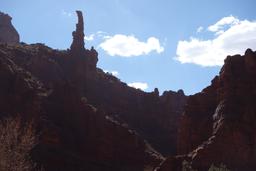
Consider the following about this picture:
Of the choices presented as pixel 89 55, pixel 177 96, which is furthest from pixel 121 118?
pixel 177 96

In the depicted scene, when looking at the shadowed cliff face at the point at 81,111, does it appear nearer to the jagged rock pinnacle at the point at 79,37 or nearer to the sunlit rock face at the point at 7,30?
the jagged rock pinnacle at the point at 79,37

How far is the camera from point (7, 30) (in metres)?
162

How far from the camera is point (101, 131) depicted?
8125cm

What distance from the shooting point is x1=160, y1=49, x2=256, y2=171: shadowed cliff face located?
40.5 m

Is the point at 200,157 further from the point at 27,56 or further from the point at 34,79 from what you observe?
the point at 27,56

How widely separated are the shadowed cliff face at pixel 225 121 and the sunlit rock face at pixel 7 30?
11594 centimetres

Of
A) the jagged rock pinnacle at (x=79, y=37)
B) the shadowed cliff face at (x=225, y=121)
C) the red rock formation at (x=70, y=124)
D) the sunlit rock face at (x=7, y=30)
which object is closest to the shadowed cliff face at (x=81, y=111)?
the red rock formation at (x=70, y=124)

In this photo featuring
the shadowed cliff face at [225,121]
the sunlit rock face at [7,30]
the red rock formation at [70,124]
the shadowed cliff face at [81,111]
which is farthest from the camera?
the sunlit rock face at [7,30]

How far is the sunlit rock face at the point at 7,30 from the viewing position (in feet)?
527

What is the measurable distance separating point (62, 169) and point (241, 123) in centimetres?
3057

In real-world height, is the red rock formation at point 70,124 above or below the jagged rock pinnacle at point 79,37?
below

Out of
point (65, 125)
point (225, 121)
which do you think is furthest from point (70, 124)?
point (225, 121)

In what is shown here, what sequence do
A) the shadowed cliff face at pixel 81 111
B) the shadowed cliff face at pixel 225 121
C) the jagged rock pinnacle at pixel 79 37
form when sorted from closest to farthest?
the shadowed cliff face at pixel 225 121
the shadowed cliff face at pixel 81 111
the jagged rock pinnacle at pixel 79 37

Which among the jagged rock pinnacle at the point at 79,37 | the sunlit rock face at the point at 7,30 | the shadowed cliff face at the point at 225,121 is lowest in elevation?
the shadowed cliff face at the point at 225,121
